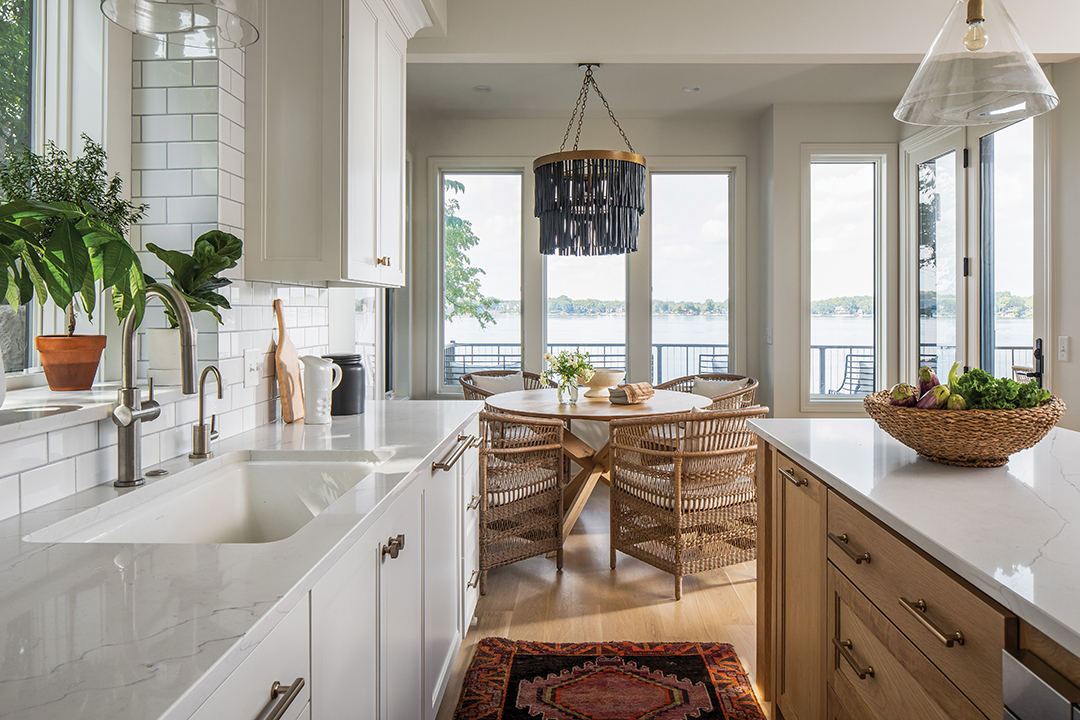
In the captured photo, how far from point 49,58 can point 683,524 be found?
106 inches

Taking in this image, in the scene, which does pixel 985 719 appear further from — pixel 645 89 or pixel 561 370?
pixel 645 89

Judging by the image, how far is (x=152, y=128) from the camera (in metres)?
1.90

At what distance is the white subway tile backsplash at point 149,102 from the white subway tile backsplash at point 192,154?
102mm

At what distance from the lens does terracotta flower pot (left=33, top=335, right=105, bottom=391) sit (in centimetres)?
149

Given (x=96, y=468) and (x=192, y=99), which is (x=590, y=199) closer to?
(x=192, y=99)

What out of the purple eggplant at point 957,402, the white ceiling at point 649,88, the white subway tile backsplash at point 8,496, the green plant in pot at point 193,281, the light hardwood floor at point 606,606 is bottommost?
the light hardwood floor at point 606,606

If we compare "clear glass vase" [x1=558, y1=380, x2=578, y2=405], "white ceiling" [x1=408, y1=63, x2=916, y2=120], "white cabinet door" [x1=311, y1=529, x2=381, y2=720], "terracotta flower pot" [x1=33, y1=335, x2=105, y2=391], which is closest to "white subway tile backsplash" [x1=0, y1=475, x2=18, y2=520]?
"terracotta flower pot" [x1=33, y1=335, x2=105, y2=391]

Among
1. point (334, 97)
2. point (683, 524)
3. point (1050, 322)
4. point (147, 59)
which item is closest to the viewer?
point (147, 59)

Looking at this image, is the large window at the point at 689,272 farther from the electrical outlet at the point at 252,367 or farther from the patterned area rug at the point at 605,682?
the electrical outlet at the point at 252,367

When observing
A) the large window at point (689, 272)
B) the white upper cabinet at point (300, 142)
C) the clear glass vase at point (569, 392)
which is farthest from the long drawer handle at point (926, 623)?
the large window at point (689, 272)

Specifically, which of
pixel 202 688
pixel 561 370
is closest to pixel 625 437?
pixel 561 370

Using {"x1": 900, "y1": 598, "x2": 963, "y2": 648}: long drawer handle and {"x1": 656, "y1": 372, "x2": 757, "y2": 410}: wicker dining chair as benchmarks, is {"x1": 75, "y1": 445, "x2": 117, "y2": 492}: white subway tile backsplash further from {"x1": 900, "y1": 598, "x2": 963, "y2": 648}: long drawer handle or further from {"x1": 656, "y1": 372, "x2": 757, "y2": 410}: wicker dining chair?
{"x1": 656, "y1": 372, "x2": 757, "y2": 410}: wicker dining chair

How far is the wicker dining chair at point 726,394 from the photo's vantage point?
13.2 feet

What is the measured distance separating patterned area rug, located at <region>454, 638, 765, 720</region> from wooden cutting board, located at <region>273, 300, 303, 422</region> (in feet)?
3.58
